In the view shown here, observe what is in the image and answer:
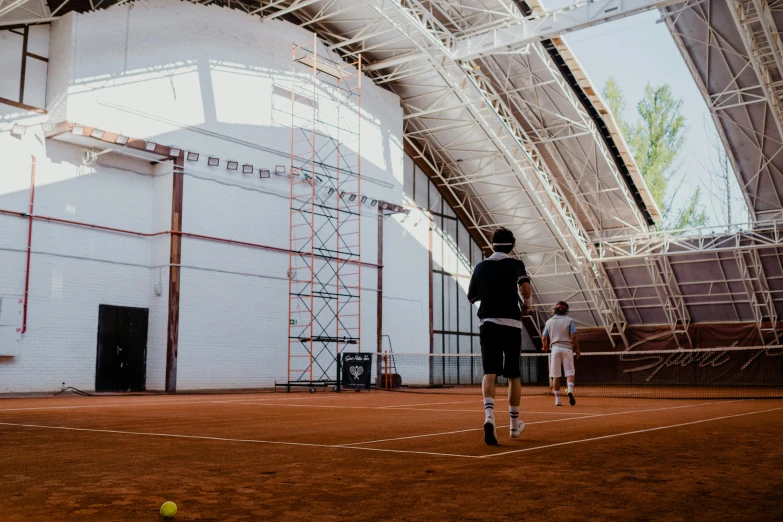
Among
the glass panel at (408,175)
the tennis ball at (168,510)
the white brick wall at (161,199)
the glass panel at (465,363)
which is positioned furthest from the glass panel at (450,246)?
the tennis ball at (168,510)

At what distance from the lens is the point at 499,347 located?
6.17m

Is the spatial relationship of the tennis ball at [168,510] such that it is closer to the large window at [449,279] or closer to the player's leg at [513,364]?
the player's leg at [513,364]

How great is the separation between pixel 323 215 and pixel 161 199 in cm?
514

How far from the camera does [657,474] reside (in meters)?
4.05

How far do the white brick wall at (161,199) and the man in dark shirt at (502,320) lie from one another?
13.8 meters

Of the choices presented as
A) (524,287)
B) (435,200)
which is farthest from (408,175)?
(524,287)

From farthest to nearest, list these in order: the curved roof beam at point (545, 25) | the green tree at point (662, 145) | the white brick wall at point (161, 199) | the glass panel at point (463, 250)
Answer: the green tree at point (662, 145) → the glass panel at point (463, 250) → the curved roof beam at point (545, 25) → the white brick wall at point (161, 199)

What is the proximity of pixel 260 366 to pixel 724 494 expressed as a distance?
734 inches

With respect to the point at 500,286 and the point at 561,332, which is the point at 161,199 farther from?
the point at 500,286

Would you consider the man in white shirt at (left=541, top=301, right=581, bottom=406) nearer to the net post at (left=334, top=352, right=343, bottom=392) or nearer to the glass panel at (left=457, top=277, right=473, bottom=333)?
the net post at (left=334, top=352, right=343, bottom=392)

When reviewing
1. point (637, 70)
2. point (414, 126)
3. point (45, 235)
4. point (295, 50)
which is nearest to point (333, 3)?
point (295, 50)

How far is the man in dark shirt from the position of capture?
6.18 meters

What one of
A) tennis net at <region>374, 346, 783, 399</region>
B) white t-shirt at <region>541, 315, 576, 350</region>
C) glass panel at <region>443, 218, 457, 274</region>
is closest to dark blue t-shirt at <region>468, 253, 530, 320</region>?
white t-shirt at <region>541, 315, 576, 350</region>

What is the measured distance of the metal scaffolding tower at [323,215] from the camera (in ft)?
73.3
